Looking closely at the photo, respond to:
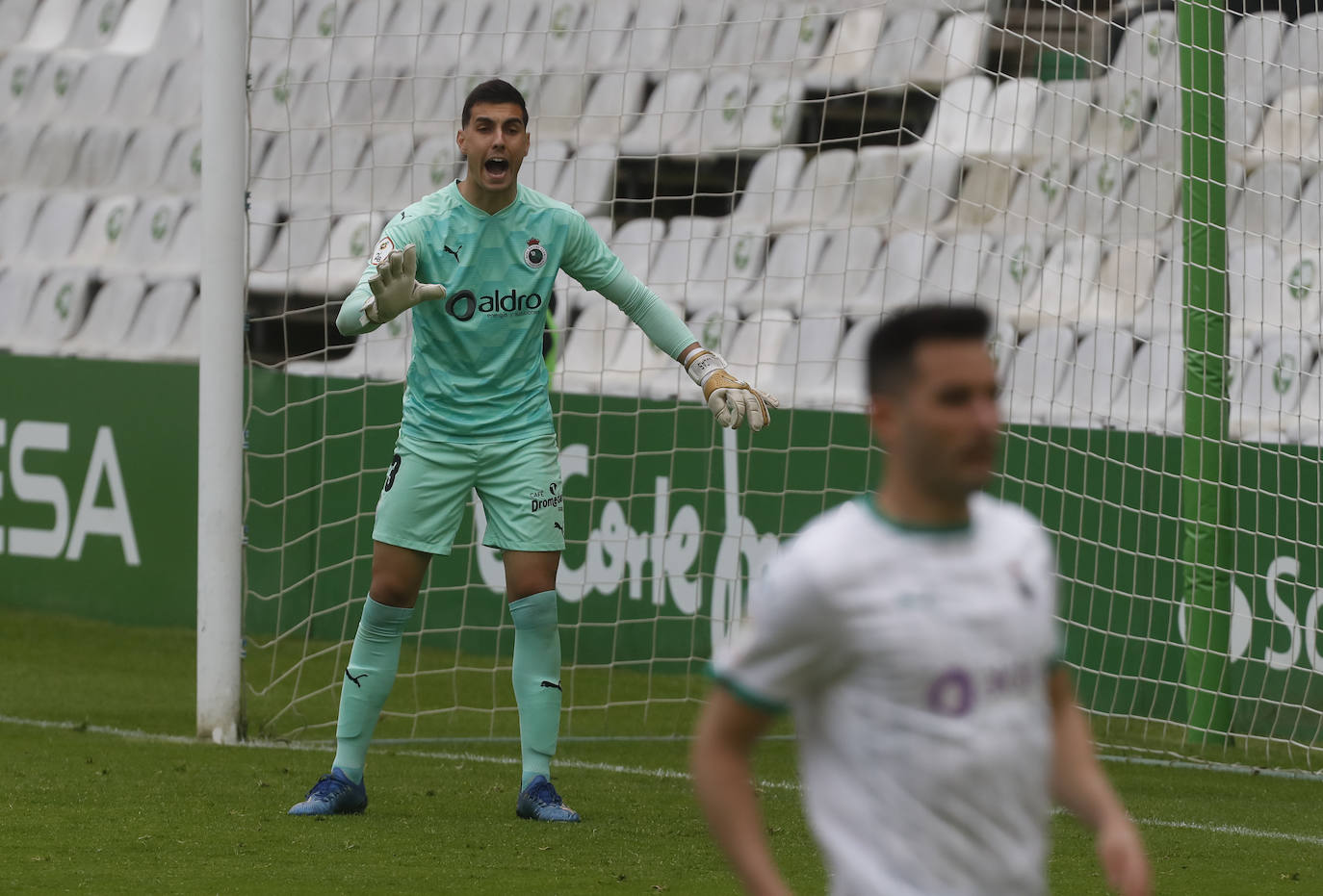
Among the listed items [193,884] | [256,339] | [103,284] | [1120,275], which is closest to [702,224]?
[1120,275]

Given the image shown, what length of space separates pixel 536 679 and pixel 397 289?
1.12 m

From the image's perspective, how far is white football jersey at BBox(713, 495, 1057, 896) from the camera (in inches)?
73.2

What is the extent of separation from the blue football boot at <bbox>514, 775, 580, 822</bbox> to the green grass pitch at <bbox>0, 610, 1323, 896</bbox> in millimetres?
53

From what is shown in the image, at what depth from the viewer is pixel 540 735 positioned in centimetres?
480

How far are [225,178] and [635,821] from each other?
96.7 inches

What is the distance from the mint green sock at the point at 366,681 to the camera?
4.79m

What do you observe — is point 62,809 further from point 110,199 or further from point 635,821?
point 110,199

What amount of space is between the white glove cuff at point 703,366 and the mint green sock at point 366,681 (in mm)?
950

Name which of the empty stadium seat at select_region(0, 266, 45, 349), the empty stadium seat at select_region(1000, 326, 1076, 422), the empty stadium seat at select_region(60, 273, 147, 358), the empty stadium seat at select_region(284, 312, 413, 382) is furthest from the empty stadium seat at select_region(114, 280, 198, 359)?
the empty stadium seat at select_region(1000, 326, 1076, 422)

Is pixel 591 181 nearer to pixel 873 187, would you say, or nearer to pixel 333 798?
pixel 873 187

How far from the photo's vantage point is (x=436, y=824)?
472 centimetres

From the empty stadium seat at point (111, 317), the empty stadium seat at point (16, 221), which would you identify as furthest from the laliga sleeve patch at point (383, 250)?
the empty stadium seat at point (16, 221)

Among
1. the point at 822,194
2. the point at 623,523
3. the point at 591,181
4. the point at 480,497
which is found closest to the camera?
the point at 480,497

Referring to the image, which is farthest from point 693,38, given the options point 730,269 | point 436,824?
point 436,824
